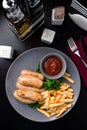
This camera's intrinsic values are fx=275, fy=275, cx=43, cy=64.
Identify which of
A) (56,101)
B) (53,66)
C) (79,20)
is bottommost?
(56,101)

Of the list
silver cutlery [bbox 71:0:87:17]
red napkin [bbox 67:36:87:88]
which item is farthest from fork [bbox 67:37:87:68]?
silver cutlery [bbox 71:0:87:17]

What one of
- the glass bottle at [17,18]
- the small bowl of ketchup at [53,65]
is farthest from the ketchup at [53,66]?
the glass bottle at [17,18]

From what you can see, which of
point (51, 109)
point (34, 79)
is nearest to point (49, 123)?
point (51, 109)

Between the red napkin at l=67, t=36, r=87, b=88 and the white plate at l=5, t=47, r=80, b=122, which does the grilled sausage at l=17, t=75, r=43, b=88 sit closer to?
the white plate at l=5, t=47, r=80, b=122

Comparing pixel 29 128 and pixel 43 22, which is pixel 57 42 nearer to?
pixel 43 22

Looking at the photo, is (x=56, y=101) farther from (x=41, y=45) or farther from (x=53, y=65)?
(x=41, y=45)

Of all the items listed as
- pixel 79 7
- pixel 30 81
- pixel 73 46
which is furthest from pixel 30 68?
pixel 79 7
